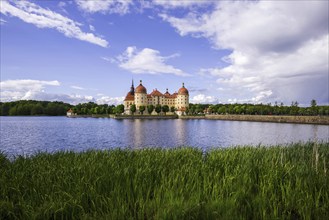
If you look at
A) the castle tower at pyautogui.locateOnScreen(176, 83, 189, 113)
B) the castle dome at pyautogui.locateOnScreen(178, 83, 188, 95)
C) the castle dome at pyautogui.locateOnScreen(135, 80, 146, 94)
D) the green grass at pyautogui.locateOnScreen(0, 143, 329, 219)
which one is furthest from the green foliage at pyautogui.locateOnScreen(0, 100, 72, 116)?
the green grass at pyautogui.locateOnScreen(0, 143, 329, 219)

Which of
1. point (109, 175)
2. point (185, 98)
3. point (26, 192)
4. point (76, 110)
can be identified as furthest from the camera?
point (76, 110)

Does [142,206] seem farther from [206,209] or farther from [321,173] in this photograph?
[321,173]

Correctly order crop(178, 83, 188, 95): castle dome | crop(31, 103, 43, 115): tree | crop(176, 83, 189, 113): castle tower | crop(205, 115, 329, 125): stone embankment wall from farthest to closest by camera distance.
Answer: crop(31, 103, 43, 115): tree
crop(178, 83, 188, 95): castle dome
crop(176, 83, 189, 113): castle tower
crop(205, 115, 329, 125): stone embankment wall

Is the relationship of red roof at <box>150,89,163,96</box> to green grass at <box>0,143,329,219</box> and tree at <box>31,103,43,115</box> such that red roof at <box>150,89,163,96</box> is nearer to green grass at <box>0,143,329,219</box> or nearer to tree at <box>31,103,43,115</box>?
tree at <box>31,103,43,115</box>

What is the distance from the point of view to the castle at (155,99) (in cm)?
15062

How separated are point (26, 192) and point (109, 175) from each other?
6.66 feet

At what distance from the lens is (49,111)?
7382 inches

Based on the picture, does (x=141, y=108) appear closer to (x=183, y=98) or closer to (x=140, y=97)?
(x=140, y=97)

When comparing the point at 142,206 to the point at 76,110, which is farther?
the point at 76,110

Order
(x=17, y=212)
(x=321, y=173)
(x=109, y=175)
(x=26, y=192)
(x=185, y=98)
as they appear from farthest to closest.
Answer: (x=185, y=98)
(x=321, y=173)
(x=109, y=175)
(x=26, y=192)
(x=17, y=212)

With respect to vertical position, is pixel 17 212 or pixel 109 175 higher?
pixel 109 175

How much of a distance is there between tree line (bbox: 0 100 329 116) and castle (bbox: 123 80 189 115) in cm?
426

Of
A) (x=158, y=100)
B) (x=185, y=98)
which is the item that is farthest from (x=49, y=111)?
(x=185, y=98)

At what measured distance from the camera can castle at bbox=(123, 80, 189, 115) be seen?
151 meters
